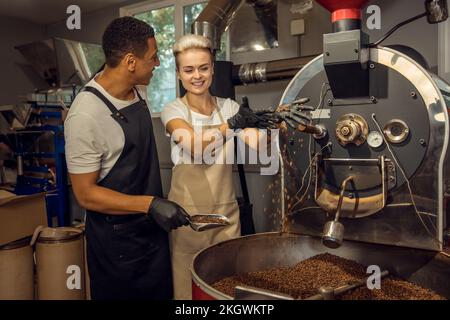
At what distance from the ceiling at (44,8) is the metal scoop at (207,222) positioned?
3.19 meters

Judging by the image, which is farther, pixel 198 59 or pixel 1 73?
pixel 1 73

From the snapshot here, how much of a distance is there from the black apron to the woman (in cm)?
9

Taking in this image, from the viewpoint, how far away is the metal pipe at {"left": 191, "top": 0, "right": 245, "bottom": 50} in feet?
6.97

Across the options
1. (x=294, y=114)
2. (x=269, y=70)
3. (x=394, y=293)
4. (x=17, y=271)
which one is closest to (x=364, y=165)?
(x=294, y=114)

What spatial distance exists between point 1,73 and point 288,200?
13.9 ft

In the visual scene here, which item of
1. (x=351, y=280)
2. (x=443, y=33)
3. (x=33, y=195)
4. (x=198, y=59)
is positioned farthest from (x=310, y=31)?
(x=33, y=195)

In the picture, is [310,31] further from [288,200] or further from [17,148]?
[17,148]

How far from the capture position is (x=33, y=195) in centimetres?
254

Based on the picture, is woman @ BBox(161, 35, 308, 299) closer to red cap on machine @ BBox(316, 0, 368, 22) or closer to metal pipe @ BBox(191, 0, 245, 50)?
metal pipe @ BBox(191, 0, 245, 50)

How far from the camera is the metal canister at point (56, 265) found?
249cm

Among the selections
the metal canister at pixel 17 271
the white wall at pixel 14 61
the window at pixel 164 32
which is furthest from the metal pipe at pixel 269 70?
the white wall at pixel 14 61

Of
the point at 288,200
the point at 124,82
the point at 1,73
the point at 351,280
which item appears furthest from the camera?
the point at 1,73

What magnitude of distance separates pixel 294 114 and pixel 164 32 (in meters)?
3.01

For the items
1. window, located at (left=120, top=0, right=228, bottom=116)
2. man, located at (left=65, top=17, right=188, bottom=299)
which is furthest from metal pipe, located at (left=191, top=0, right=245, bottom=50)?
window, located at (left=120, top=0, right=228, bottom=116)
